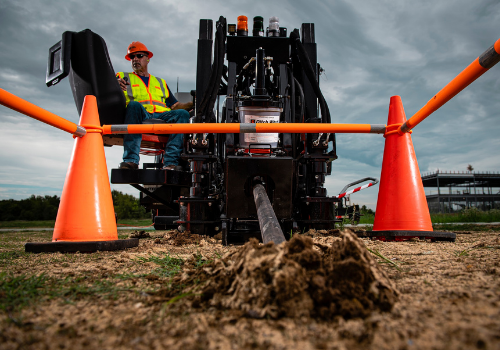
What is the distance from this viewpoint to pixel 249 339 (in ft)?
2.44

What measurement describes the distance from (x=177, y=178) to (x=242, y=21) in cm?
216

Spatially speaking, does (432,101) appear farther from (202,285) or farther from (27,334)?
(27,334)

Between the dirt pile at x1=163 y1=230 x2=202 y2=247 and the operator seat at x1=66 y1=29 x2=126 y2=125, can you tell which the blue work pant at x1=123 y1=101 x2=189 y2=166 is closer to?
the operator seat at x1=66 y1=29 x2=126 y2=125

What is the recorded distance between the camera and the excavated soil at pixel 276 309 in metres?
0.73

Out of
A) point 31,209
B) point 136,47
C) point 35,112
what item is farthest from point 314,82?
point 31,209

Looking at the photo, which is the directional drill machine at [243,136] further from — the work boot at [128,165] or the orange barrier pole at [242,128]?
the orange barrier pole at [242,128]

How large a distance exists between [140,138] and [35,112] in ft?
5.79

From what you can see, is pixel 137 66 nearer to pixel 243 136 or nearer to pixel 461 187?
pixel 243 136

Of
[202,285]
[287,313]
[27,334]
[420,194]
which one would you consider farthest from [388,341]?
[420,194]

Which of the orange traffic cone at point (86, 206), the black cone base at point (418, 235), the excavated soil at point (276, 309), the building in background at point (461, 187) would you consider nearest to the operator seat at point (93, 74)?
the orange traffic cone at point (86, 206)

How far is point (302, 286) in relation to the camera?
2.85ft

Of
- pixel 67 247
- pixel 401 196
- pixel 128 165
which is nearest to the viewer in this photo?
pixel 67 247

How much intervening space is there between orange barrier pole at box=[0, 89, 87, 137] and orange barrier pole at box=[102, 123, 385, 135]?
34 cm

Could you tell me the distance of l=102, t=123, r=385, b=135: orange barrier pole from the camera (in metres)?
2.58
